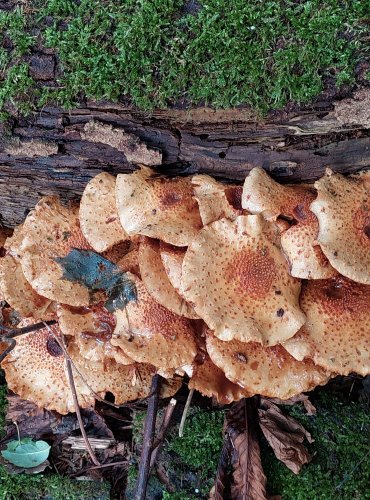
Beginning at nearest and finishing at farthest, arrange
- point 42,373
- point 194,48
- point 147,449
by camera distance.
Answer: point 194,48
point 147,449
point 42,373

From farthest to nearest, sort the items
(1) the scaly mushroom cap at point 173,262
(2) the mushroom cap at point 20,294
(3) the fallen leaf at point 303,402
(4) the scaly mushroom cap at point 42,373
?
(3) the fallen leaf at point 303,402
(4) the scaly mushroom cap at point 42,373
(2) the mushroom cap at point 20,294
(1) the scaly mushroom cap at point 173,262

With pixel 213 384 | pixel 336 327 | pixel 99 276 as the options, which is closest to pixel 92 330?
pixel 99 276

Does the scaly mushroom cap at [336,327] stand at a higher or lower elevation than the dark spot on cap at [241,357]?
higher

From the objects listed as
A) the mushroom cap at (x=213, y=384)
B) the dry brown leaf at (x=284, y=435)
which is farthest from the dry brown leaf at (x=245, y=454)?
the mushroom cap at (x=213, y=384)

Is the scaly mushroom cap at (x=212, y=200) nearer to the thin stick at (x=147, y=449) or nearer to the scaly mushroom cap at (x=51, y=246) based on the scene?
the scaly mushroom cap at (x=51, y=246)

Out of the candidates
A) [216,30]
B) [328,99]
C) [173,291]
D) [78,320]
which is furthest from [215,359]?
[216,30]

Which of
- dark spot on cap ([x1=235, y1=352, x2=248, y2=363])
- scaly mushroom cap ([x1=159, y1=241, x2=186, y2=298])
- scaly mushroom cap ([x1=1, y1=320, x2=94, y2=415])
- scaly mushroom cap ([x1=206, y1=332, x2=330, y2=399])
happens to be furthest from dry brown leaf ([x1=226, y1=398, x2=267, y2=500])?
scaly mushroom cap ([x1=159, y1=241, x2=186, y2=298])

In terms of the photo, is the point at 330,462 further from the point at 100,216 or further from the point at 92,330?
the point at 100,216

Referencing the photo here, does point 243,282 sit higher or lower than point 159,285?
higher
